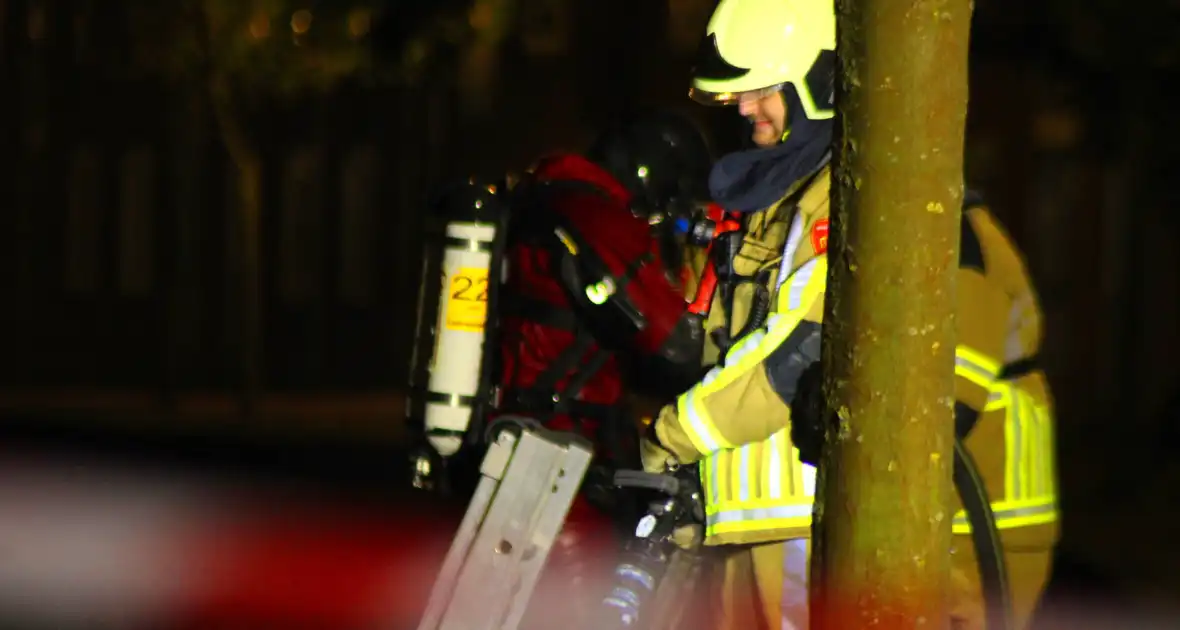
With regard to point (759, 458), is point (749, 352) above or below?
above

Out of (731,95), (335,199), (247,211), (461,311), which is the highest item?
(731,95)

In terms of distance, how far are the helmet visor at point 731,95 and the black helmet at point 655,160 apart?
22.5 inches

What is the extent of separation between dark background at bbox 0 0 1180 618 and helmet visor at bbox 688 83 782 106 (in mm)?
9190

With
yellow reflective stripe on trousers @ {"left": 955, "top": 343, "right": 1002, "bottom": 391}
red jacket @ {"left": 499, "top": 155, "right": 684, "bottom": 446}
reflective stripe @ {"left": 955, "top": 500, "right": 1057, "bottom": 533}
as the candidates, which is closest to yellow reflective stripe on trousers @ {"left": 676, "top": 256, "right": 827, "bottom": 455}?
yellow reflective stripe on trousers @ {"left": 955, "top": 343, "right": 1002, "bottom": 391}

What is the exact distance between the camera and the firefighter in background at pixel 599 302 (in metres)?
3.83

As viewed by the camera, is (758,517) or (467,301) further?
(467,301)

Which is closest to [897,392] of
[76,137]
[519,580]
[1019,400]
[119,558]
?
[1019,400]

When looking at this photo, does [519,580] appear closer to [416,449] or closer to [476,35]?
[416,449]

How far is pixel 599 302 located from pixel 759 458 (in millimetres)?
782

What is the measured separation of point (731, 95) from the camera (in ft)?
11.5

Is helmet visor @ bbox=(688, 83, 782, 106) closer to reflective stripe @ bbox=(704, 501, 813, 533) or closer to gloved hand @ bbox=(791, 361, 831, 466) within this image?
gloved hand @ bbox=(791, 361, 831, 466)

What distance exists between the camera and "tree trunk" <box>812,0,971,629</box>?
2494 millimetres

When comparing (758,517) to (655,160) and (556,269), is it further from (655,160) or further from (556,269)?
(655,160)

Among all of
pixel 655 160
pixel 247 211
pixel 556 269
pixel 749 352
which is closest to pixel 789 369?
pixel 749 352
